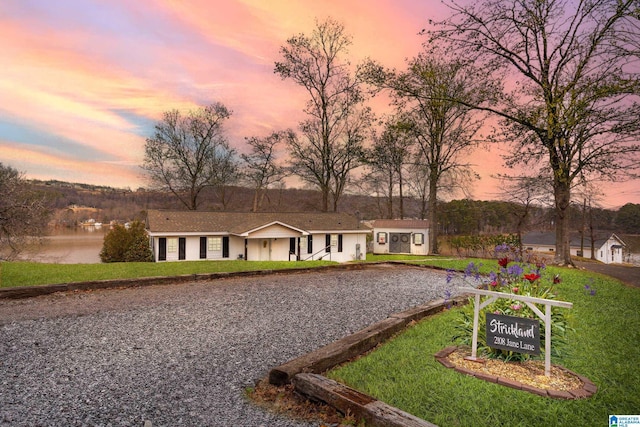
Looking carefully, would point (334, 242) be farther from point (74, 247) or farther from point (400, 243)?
point (74, 247)

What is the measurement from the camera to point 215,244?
22.6 m

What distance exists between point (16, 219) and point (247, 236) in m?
12.8

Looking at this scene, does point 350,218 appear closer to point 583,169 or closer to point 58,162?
→ point 583,169

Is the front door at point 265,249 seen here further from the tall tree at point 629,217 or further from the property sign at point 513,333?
the tall tree at point 629,217

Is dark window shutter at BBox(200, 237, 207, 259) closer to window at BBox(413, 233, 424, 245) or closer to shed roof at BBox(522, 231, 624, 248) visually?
window at BBox(413, 233, 424, 245)

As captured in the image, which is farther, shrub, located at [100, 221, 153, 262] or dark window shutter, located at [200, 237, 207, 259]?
dark window shutter, located at [200, 237, 207, 259]

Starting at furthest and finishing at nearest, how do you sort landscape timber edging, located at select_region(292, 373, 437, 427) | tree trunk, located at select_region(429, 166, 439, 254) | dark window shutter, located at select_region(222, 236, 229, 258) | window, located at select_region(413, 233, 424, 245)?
Answer: window, located at select_region(413, 233, 424, 245) → tree trunk, located at select_region(429, 166, 439, 254) → dark window shutter, located at select_region(222, 236, 229, 258) → landscape timber edging, located at select_region(292, 373, 437, 427)

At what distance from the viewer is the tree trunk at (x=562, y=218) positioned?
1499 centimetres

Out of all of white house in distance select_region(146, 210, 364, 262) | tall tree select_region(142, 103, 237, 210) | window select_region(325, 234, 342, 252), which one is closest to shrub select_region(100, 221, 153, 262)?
white house in distance select_region(146, 210, 364, 262)

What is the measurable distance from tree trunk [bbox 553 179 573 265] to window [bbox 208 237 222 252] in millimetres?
19015

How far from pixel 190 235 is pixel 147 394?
62.6ft

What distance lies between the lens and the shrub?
21562 mm

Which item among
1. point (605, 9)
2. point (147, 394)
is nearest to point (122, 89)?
point (147, 394)

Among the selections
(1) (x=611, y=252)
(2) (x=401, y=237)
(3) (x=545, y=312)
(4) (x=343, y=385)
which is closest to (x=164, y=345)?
(4) (x=343, y=385)
